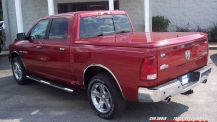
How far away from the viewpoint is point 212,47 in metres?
11.2

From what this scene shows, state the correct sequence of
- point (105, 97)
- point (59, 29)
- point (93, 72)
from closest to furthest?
1. point (105, 97)
2. point (93, 72)
3. point (59, 29)

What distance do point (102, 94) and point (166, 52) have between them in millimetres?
1384

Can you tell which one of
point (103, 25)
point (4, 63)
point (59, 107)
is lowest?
point (59, 107)

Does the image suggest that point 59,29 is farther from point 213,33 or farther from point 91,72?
point 213,33

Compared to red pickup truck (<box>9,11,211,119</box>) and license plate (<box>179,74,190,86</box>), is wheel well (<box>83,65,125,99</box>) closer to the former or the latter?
red pickup truck (<box>9,11,211,119</box>)

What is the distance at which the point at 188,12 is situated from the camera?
14.0 meters

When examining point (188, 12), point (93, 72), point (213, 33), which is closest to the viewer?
point (93, 72)

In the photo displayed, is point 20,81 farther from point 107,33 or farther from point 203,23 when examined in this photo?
point 203,23

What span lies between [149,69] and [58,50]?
2.18 m

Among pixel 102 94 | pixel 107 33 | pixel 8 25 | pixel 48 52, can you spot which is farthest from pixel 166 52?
pixel 8 25

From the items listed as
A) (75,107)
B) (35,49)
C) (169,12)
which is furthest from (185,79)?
(169,12)

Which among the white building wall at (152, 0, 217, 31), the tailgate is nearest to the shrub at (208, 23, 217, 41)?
the white building wall at (152, 0, 217, 31)

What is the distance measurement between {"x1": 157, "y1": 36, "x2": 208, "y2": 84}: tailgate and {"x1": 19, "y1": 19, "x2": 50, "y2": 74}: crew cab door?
283 centimetres

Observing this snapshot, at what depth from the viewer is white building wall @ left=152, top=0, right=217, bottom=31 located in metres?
13.9
